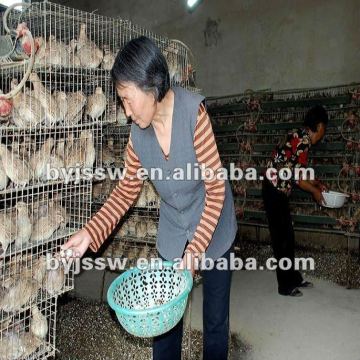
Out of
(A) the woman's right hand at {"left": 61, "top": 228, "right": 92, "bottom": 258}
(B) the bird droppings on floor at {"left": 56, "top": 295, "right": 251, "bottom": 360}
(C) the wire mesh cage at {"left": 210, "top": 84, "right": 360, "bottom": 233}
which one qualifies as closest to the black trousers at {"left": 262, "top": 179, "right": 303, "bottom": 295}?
(B) the bird droppings on floor at {"left": 56, "top": 295, "right": 251, "bottom": 360}

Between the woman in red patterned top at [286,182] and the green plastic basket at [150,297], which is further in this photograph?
the woman in red patterned top at [286,182]

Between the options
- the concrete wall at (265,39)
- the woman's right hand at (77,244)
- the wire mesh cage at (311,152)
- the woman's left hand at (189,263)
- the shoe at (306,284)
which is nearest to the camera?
the woman's left hand at (189,263)

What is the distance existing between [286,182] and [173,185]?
6.46 ft

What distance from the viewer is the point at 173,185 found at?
1496mm

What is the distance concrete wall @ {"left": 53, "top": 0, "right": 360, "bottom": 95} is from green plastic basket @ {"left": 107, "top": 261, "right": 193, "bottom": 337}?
12.0 ft

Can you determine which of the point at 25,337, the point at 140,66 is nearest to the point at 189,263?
the point at 140,66

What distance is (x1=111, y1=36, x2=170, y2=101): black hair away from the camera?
1219mm

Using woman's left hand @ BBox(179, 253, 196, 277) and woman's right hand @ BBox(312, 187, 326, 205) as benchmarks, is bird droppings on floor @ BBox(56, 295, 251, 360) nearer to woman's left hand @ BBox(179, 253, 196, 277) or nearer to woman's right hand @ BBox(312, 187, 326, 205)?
woman's left hand @ BBox(179, 253, 196, 277)

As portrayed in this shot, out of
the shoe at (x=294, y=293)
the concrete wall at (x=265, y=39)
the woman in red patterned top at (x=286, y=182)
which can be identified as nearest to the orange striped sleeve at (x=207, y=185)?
the woman in red patterned top at (x=286, y=182)

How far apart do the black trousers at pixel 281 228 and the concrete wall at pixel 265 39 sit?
1.92 meters

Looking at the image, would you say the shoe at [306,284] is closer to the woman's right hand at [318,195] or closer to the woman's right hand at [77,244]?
the woman's right hand at [318,195]

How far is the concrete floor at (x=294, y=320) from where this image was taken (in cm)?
256

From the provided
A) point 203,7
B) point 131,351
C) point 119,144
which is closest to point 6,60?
point 119,144

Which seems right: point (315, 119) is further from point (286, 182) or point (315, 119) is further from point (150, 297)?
point (150, 297)
